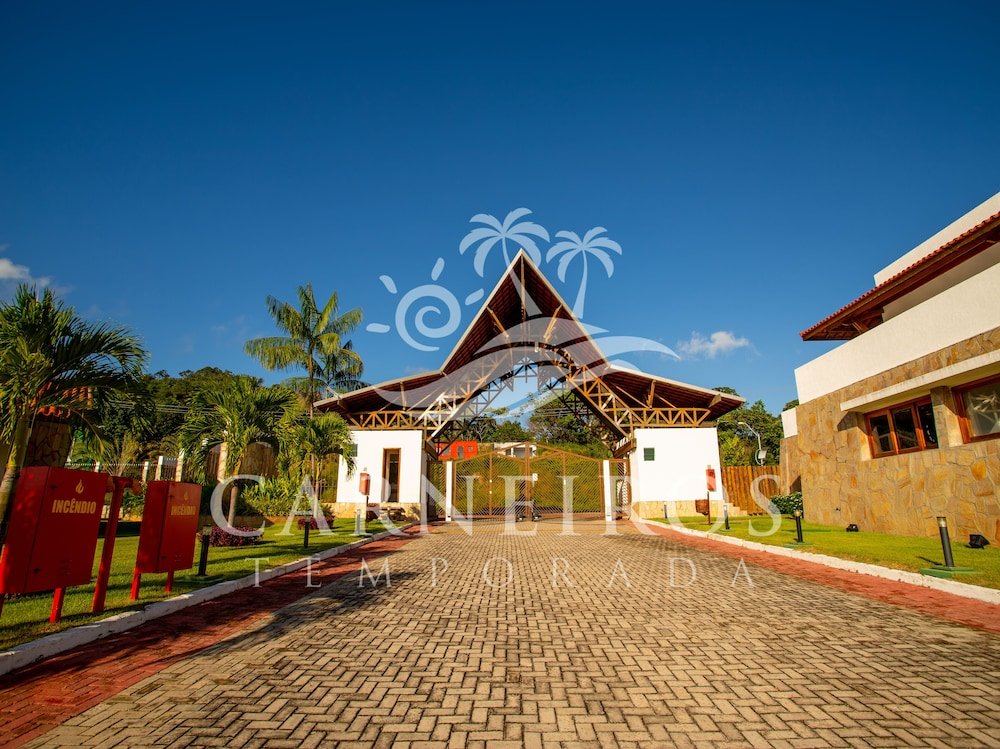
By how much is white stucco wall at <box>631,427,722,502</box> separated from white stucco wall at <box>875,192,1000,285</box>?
29.3 feet

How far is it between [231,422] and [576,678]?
428 inches

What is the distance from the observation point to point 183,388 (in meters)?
46.6

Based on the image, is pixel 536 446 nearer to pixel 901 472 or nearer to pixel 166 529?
pixel 901 472

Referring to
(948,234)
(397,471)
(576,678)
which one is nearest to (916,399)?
(948,234)

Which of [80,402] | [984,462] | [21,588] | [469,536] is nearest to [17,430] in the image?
[80,402]

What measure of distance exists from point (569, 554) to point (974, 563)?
7.02m

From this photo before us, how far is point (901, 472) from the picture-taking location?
41.0ft

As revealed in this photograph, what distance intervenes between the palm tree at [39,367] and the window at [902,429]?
1601 centimetres

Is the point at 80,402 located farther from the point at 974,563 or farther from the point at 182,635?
the point at 974,563

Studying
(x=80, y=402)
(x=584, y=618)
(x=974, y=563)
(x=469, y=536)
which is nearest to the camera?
(x=584, y=618)

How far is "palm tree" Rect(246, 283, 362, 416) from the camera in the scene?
84.5 ft

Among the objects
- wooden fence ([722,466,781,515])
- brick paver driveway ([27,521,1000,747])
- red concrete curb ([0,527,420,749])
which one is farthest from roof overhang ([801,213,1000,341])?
red concrete curb ([0,527,420,749])

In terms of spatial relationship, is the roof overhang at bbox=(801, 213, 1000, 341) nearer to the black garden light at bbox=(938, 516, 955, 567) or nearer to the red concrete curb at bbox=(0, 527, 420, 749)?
the black garden light at bbox=(938, 516, 955, 567)

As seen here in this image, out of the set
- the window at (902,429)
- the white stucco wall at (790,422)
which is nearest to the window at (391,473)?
the white stucco wall at (790,422)
